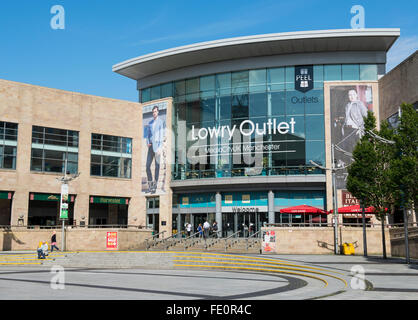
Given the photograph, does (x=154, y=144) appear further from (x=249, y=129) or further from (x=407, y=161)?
(x=407, y=161)

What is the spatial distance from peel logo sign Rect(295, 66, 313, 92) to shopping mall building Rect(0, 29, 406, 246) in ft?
0.31

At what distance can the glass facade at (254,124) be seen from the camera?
45.6 m

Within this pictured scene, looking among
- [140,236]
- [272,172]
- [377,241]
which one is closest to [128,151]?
[140,236]

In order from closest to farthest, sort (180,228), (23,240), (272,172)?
(23,240), (272,172), (180,228)

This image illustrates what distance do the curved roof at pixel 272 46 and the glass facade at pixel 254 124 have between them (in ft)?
5.85

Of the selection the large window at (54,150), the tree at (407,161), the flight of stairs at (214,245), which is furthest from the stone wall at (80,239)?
the tree at (407,161)

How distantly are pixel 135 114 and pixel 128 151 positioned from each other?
13.7ft

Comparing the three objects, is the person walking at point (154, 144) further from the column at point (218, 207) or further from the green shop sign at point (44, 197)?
the green shop sign at point (44, 197)

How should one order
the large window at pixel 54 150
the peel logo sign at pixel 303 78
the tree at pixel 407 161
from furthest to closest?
the large window at pixel 54 150 → the peel logo sign at pixel 303 78 → the tree at pixel 407 161

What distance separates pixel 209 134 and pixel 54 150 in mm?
15596

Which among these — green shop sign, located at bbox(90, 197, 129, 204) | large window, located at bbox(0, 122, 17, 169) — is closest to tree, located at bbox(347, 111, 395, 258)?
green shop sign, located at bbox(90, 197, 129, 204)

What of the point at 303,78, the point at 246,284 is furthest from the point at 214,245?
the point at 246,284
